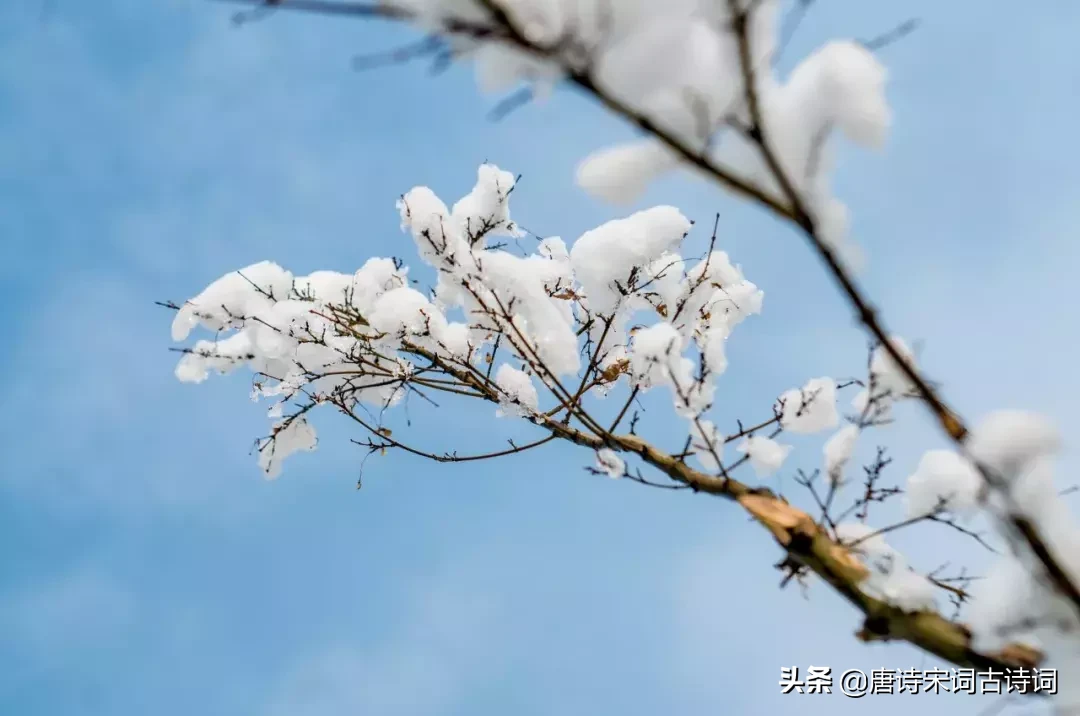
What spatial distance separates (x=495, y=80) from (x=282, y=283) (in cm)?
310

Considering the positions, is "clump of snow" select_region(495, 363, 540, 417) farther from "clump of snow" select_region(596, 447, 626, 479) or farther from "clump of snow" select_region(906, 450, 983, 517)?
"clump of snow" select_region(906, 450, 983, 517)

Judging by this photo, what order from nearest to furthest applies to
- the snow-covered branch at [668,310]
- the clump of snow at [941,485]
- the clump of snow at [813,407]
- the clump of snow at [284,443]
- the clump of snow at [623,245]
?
the snow-covered branch at [668,310], the clump of snow at [941,485], the clump of snow at [813,407], the clump of snow at [623,245], the clump of snow at [284,443]

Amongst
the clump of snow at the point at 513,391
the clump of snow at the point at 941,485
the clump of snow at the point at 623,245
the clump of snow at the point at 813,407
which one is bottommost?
the clump of snow at the point at 941,485

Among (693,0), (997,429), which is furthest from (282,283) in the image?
(997,429)

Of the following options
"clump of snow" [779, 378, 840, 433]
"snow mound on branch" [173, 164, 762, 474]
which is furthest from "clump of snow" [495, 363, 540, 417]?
"clump of snow" [779, 378, 840, 433]

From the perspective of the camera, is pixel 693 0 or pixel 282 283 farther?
pixel 282 283

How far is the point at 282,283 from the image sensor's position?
431 cm

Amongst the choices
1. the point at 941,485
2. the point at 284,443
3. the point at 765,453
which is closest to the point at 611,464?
the point at 765,453

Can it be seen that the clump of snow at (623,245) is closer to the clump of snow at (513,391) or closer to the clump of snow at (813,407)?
the clump of snow at (513,391)

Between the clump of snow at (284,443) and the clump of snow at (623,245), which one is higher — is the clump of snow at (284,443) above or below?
below

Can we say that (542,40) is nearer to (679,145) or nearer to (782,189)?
(679,145)

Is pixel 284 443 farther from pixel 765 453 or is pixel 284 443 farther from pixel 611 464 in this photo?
pixel 765 453

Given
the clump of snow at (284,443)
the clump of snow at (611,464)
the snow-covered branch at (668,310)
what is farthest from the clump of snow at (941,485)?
the clump of snow at (284,443)

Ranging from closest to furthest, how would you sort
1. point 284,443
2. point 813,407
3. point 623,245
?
point 813,407 → point 623,245 → point 284,443
